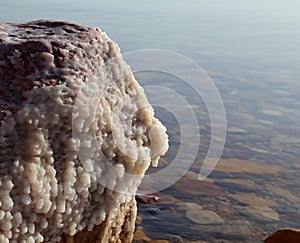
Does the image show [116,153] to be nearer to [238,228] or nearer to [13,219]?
[13,219]

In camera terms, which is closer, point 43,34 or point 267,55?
point 43,34

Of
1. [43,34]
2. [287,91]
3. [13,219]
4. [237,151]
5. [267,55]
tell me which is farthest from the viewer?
[267,55]

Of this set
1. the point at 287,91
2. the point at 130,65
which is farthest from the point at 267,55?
the point at 130,65

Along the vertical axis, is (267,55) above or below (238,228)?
below

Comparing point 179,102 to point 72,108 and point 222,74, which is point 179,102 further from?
point 222,74

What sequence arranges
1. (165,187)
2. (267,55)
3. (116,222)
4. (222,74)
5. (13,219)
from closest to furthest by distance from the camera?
(13,219), (116,222), (165,187), (222,74), (267,55)

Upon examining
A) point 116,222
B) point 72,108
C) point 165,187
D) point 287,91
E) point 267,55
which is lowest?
point 267,55
